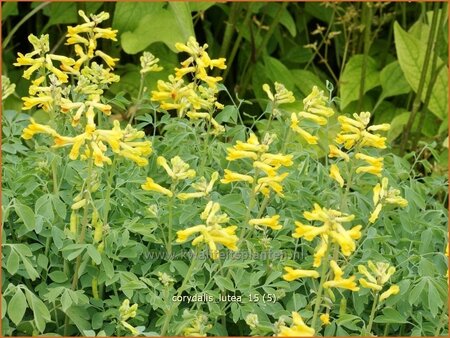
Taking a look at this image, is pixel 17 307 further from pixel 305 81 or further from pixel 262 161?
pixel 305 81

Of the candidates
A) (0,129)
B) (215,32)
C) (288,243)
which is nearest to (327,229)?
(288,243)

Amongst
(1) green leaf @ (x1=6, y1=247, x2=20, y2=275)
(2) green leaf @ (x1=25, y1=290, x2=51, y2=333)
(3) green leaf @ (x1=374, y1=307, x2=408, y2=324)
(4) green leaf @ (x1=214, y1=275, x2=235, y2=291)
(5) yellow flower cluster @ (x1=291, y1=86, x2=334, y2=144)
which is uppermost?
(5) yellow flower cluster @ (x1=291, y1=86, x2=334, y2=144)

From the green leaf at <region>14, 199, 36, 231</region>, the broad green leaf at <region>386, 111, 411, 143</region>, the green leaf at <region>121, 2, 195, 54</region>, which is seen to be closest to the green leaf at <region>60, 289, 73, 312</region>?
the green leaf at <region>14, 199, 36, 231</region>

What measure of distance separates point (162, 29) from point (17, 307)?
56.8 inches

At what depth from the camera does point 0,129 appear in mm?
2068

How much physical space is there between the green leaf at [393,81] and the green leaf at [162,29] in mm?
823

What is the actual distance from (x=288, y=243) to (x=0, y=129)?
2.38ft

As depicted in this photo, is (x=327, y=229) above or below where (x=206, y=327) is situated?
above

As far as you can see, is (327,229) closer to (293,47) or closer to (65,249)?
(65,249)

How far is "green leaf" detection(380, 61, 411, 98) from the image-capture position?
10.6ft

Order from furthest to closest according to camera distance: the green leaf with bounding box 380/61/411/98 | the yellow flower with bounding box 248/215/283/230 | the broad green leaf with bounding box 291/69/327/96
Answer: the broad green leaf with bounding box 291/69/327/96, the green leaf with bounding box 380/61/411/98, the yellow flower with bounding box 248/215/283/230

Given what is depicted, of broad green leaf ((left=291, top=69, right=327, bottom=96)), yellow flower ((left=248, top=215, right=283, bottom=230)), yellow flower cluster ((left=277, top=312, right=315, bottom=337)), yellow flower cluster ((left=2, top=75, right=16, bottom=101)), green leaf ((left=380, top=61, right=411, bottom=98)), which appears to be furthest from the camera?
broad green leaf ((left=291, top=69, right=327, bottom=96))

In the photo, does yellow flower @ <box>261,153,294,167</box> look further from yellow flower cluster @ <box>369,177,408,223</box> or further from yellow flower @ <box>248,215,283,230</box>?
yellow flower cluster @ <box>369,177,408,223</box>

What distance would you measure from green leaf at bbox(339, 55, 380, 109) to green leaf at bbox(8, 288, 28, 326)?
1.76 meters
